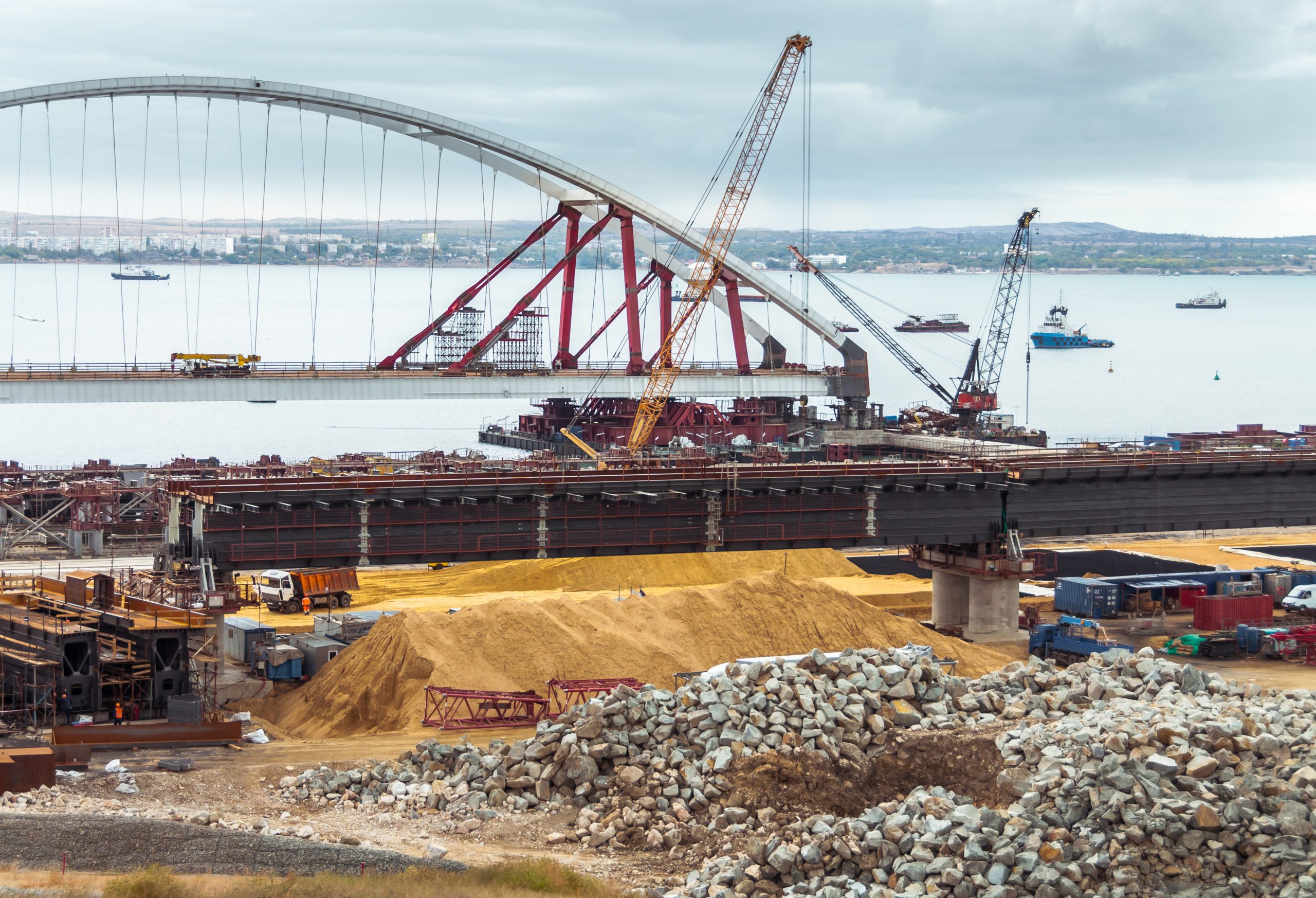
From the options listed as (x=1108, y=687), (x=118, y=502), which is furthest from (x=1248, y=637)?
(x=118, y=502)

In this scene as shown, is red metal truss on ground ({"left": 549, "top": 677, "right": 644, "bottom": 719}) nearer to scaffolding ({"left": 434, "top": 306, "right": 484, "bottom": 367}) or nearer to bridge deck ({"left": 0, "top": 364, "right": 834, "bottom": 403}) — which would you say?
bridge deck ({"left": 0, "top": 364, "right": 834, "bottom": 403})

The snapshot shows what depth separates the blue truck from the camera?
203 ft

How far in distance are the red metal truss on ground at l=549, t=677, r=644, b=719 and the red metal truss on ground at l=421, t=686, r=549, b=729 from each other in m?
0.47

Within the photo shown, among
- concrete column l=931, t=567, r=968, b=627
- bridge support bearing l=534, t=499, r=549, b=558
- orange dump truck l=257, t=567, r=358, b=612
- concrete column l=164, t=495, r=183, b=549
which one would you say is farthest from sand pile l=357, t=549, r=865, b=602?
concrete column l=164, t=495, r=183, b=549

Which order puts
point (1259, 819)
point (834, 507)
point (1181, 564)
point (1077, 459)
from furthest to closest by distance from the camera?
point (1181, 564) < point (1077, 459) < point (834, 507) < point (1259, 819)

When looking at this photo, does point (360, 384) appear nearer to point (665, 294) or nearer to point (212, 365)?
point (212, 365)

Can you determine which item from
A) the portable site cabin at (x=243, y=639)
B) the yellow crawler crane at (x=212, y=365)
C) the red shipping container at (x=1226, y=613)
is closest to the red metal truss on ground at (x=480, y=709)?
the portable site cabin at (x=243, y=639)

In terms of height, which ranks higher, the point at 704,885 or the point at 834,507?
the point at 834,507

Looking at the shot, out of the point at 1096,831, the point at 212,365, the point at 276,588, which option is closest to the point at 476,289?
the point at 212,365

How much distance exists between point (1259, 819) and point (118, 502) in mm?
68709

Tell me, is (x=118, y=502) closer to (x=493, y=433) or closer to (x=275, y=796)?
(x=275, y=796)

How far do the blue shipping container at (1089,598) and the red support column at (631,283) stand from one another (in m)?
51.8

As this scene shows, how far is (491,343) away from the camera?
120438 millimetres

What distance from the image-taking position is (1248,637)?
62688 mm
